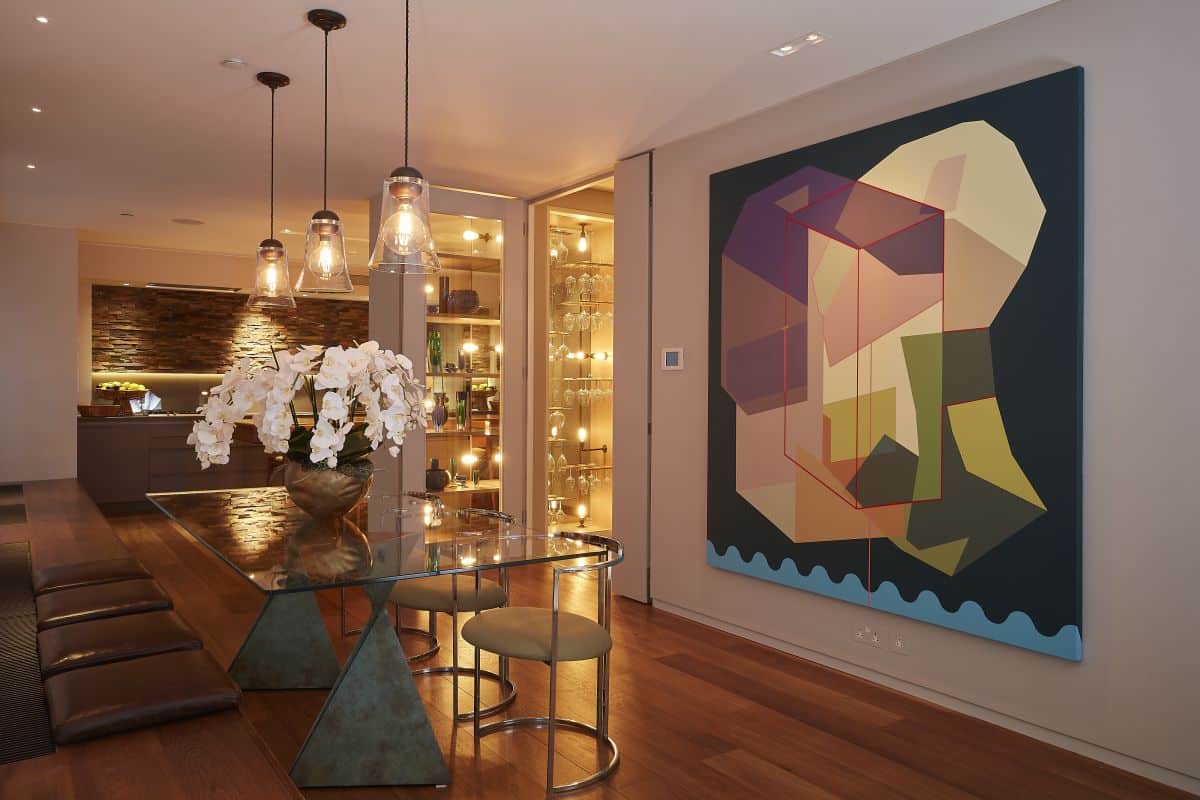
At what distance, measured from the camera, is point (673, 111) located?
164 inches

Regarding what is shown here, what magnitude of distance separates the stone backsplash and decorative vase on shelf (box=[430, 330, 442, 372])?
12.0ft

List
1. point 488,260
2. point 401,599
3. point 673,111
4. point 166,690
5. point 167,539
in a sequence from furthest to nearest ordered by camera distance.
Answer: point 167,539, point 488,260, point 673,111, point 401,599, point 166,690

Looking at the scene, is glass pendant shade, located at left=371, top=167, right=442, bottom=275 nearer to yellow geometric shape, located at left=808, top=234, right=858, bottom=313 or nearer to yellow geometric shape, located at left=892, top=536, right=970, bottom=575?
yellow geometric shape, located at left=808, top=234, right=858, bottom=313

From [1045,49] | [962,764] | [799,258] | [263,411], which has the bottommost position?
[962,764]

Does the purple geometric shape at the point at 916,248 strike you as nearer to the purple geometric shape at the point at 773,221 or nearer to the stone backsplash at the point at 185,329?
the purple geometric shape at the point at 773,221

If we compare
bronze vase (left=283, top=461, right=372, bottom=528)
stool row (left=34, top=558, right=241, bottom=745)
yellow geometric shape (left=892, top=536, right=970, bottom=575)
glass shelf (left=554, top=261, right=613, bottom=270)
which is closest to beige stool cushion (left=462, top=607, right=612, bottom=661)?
bronze vase (left=283, top=461, right=372, bottom=528)

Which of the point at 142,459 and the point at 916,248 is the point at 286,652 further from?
the point at 142,459

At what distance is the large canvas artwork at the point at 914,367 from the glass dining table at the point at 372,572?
1386mm

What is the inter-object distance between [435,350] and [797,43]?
133 inches

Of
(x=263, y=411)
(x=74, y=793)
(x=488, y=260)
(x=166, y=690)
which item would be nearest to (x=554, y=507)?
(x=488, y=260)

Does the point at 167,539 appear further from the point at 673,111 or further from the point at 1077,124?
the point at 1077,124

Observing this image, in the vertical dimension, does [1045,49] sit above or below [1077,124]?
above

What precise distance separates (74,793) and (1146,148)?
11.3ft

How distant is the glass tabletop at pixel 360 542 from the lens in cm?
223
